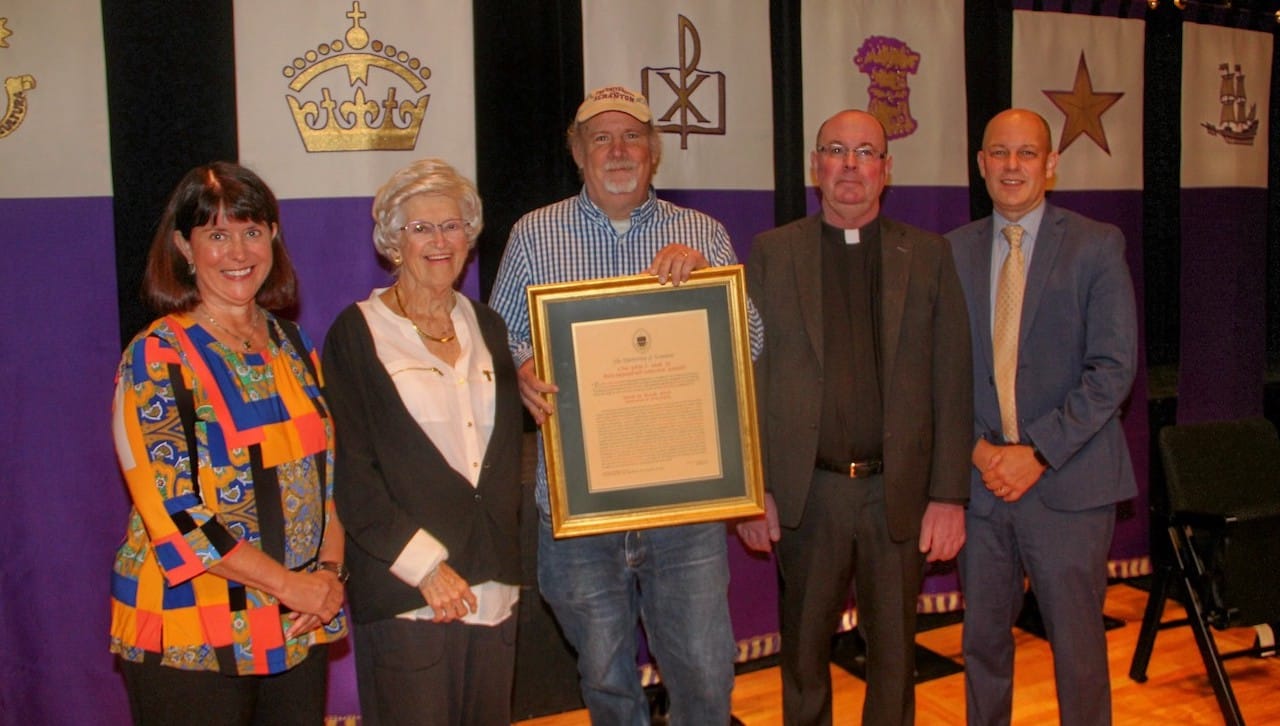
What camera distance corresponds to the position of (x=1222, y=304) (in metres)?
4.95

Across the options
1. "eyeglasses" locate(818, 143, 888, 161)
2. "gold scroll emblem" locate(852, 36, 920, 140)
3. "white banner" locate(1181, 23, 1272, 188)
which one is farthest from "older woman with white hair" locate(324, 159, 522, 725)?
"white banner" locate(1181, 23, 1272, 188)

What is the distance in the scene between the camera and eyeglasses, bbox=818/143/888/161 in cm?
262

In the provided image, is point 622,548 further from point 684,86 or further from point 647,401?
point 684,86

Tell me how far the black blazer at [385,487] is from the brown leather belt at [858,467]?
3.45 ft

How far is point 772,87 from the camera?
13.1 ft

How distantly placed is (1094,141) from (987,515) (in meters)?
2.69

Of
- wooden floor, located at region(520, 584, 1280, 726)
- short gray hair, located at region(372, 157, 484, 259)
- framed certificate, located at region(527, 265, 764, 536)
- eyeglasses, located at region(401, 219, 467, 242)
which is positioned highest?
short gray hair, located at region(372, 157, 484, 259)

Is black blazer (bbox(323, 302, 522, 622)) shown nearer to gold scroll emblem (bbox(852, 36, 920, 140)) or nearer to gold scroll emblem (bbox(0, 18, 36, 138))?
gold scroll emblem (bbox(0, 18, 36, 138))

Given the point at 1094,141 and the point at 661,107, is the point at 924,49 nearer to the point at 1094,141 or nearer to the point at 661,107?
the point at 1094,141

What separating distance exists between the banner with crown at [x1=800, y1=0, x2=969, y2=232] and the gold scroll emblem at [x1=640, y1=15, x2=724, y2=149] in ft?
1.84

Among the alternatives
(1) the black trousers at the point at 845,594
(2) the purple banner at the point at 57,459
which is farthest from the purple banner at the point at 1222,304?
(2) the purple banner at the point at 57,459

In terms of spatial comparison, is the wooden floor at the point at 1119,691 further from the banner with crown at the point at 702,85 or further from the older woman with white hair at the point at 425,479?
the banner with crown at the point at 702,85

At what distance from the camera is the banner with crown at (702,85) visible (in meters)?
3.63

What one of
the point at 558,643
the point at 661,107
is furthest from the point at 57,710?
the point at 661,107
